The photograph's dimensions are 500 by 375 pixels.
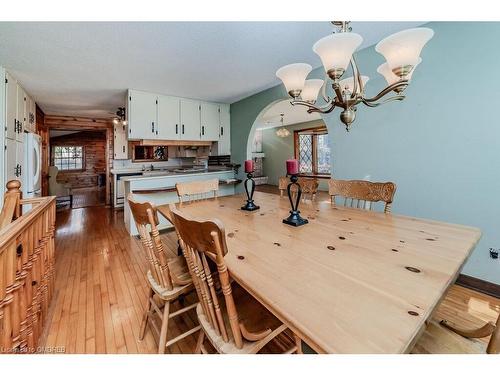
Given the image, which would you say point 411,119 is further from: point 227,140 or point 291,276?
point 227,140

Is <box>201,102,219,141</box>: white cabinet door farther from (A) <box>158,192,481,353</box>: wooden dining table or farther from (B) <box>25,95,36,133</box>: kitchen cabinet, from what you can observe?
(A) <box>158,192,481,353</box>: wooden dining table

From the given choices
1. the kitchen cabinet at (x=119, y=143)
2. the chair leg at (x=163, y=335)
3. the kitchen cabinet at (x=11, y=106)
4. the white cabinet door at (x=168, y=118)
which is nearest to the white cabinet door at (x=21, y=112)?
the kitchen cabinet at (x=11, y=106)

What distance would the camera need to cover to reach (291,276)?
784 millimetres

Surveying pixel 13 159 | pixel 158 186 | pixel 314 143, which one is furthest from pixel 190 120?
pixel 314 143

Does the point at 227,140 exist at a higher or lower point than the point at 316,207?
higher

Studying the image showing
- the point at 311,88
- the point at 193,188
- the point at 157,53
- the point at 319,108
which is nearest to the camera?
the point at 319,108

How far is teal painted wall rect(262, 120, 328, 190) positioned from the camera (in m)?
8.19

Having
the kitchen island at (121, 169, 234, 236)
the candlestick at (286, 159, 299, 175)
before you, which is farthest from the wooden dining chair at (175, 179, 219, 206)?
the kitchen island at (121, 169, 234, 236)

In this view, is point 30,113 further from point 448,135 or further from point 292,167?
point 448,135

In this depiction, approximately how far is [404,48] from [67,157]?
35.3 feet

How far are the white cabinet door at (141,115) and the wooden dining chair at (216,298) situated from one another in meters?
3.19

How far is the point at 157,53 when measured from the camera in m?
2.34
